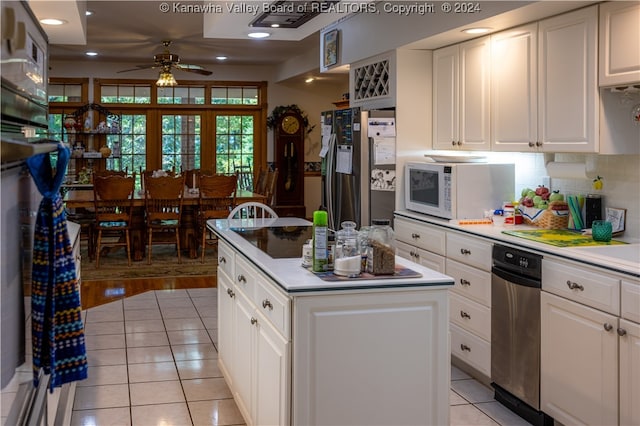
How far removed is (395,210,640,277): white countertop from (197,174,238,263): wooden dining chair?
4163 mm

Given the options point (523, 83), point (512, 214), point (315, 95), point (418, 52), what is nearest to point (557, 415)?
point (512, 214)

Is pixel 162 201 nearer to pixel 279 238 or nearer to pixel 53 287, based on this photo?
pixel 279 238

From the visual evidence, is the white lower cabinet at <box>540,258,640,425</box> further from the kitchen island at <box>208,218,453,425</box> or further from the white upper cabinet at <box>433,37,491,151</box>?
the white upper cabinet at <box>433,37,491,151</box>

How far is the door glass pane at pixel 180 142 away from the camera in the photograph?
35.5 feet

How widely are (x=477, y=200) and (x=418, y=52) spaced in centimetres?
136

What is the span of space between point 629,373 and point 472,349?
1237 millimetres

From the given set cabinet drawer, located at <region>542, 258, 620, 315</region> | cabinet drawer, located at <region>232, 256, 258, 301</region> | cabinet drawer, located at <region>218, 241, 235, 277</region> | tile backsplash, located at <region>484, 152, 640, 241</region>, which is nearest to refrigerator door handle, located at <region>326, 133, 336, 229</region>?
tile backsplash, located at <region>484, 152, 640, 241</region>

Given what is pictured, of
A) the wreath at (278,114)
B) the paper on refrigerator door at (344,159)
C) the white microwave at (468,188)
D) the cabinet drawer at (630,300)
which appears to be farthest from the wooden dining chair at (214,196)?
the cabinet drawer at (630,300)

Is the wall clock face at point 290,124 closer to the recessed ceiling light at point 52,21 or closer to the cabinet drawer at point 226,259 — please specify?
the cabinet drawer at point 226,259

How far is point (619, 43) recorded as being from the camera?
3.16 m

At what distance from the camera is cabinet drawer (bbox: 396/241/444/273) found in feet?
13.9

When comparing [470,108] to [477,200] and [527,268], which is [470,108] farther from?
[527,268]

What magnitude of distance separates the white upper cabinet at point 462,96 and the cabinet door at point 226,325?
1912 millimetres

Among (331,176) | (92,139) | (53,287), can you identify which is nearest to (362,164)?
(331,176)
